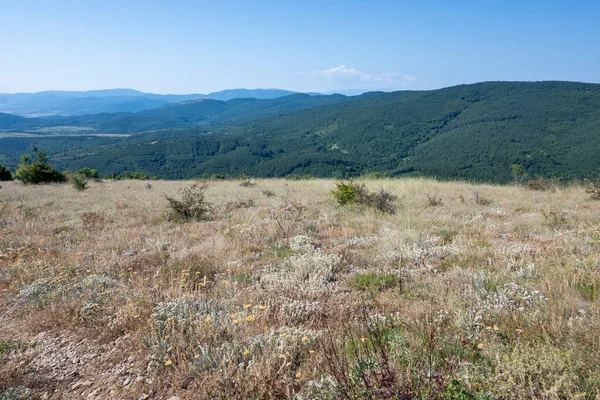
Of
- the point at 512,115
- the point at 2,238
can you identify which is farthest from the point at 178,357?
the point at 512,115

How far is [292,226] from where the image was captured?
712 centimetres

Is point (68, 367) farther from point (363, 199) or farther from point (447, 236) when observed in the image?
point (363, 199)

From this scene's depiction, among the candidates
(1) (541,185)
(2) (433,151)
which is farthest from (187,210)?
(2) (433,151)

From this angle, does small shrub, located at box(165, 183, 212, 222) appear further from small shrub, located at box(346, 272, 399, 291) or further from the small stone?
the small stone

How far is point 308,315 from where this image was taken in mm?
3434

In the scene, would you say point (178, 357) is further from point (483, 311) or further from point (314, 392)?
point (483, 311)

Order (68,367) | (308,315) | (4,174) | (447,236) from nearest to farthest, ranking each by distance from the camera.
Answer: (68,367) < (308,315) < (447,236) < (4,174)

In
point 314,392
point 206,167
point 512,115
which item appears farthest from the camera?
point 512,115

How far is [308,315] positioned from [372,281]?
1.20 meters

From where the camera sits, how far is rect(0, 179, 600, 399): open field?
7.36 ft

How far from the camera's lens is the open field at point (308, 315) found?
7.36 ft

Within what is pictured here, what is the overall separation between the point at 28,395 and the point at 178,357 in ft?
3.61

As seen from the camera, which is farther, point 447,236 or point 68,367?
point 447,236

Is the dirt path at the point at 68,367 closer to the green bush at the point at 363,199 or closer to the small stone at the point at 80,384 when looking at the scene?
the small stone at the point at 80,384
